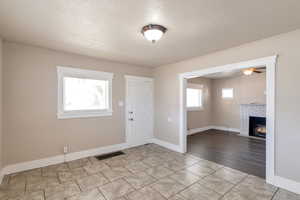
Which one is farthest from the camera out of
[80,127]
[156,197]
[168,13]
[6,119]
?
[80,127]

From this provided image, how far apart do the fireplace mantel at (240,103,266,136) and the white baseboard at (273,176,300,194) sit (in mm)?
4108

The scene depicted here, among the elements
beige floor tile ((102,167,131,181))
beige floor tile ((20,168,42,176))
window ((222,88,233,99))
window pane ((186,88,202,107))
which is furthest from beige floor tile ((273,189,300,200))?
A: window ((222,88,233,99))

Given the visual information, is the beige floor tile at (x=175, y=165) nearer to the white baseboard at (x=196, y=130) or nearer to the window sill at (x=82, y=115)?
the window sill at (x=82, y=115)

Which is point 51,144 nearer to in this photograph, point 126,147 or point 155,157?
point 126,147

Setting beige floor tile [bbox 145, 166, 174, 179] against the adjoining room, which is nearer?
beige floor tile [bbox 145, 166, 174, 179]

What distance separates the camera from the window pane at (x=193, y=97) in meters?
6.53

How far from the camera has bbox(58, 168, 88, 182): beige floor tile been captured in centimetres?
272

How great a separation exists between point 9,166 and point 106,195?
2.26m

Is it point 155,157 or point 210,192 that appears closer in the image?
point 210,192

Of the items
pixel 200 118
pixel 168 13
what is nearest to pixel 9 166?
pixel 168 13

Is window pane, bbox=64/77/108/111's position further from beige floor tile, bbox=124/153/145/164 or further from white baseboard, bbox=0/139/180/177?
beige floor tile, bbox=124/153/145/164

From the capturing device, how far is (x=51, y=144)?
3291 mm

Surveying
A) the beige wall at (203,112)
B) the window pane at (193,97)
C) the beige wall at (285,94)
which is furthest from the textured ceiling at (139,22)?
the beige wall at (203,112)

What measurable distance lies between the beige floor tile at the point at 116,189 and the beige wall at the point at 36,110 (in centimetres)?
164
